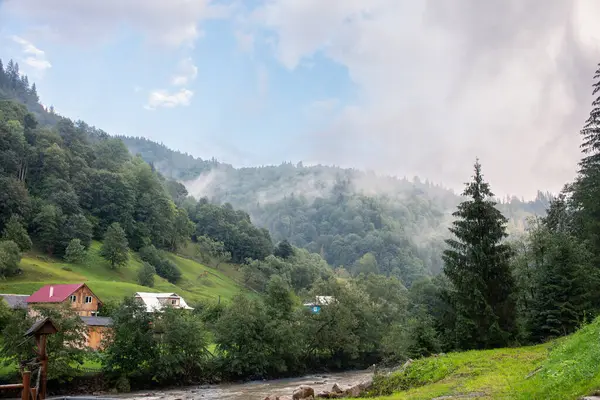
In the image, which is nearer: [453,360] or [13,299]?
[453,360]

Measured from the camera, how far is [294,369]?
6988 centimetres

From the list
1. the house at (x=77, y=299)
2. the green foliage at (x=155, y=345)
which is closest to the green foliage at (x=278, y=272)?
the house at (x=77, y=299)

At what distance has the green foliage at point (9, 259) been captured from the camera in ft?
285

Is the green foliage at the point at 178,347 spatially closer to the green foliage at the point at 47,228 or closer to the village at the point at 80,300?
the village at the point at 80,300

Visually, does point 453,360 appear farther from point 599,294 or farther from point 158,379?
point 158,379

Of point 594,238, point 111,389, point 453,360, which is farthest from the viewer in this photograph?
point 111,389

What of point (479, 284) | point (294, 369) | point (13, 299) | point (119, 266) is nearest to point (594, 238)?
point (479, 284)

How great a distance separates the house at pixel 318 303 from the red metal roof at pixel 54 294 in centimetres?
4009

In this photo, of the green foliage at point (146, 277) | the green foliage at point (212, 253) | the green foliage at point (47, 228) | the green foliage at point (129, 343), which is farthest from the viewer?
the green foliage at point (212, 253)

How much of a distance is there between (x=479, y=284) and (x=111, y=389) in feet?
139

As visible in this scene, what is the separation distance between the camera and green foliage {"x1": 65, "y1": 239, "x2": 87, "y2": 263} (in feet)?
364

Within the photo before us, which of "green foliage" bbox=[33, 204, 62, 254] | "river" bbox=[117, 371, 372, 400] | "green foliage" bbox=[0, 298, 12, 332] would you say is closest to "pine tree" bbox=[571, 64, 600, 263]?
"river" bbox=[117, 371, 372, 400]

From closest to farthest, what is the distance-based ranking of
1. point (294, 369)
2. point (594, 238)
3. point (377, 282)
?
point (594, 238), point (294, 369), point (377, 282)

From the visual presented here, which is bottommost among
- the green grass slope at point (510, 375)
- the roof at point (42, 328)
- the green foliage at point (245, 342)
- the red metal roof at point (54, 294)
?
the green foliage at point (245, 342)
